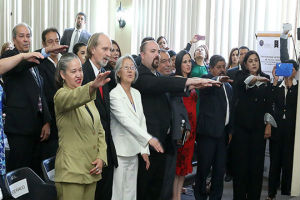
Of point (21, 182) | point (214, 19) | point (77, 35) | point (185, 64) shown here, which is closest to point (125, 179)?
point (21, 182)

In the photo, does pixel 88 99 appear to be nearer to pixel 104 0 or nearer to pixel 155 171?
pixel 155 171

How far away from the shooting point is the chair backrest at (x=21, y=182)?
2477 millimetres

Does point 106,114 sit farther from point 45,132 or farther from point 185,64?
point 185,64

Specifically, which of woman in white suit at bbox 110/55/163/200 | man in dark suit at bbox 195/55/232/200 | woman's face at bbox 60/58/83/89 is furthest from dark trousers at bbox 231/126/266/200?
woman's face at bbox 60/58/83/89

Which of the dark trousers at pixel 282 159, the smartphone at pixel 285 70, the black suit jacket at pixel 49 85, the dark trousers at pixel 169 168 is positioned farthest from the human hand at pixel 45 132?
the dark trousers at pixel 282 159

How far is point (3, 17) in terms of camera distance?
8.97 metres

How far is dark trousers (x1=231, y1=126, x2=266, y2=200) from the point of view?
13.3 feet

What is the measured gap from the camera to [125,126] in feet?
10.1

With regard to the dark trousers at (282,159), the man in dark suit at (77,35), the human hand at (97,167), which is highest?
the man in dark suit at (77,35)

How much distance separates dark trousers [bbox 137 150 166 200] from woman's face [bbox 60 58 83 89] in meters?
0.96

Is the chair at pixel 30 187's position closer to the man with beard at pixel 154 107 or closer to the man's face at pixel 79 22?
the man with beard at pixel 154 107

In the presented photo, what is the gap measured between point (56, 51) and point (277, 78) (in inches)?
97.7

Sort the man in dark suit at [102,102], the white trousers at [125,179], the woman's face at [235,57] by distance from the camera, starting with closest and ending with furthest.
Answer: the man in dark suit at [102,102] < the white trousers at [125,179] < the woman's face at [235,57]

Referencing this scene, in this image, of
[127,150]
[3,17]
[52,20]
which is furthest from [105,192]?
[3,17]
